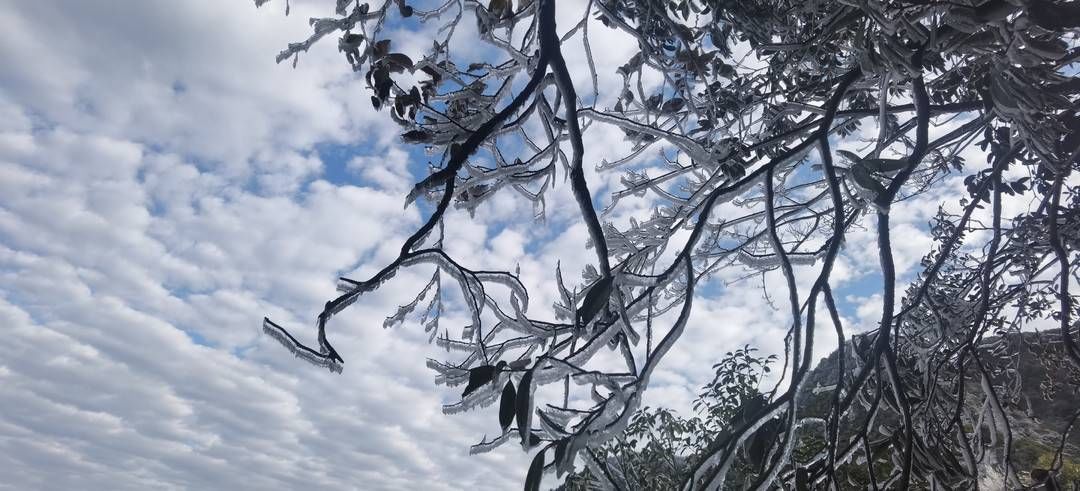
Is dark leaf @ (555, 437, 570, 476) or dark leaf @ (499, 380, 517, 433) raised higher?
dark leaf @ (499, 380, 517, 433)

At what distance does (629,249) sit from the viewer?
259 centimetres

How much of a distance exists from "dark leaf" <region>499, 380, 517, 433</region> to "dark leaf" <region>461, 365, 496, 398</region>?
4 cm

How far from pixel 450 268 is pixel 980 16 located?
42.5 inches

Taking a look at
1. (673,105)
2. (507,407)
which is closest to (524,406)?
(507,407)

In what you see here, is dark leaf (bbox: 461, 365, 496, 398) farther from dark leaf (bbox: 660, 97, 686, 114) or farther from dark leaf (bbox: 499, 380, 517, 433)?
dark leaf (bbox: 660, 97, 686, 114)

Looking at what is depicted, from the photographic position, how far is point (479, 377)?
1.12 meters

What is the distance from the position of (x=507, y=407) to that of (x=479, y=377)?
0.22ft

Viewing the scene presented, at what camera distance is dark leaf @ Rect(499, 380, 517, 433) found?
42.9 inches

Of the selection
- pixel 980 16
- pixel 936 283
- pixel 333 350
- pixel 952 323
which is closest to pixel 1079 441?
pixel 936 283

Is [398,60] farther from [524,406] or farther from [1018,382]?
[1018,382]

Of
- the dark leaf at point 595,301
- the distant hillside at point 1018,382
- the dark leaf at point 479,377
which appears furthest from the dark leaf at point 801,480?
the dark leaf at point 479,377

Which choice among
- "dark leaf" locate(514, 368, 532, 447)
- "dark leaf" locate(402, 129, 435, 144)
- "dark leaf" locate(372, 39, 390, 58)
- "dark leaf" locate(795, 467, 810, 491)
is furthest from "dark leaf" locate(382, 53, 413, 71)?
"dark leaf" locate(795, 467, 810, 491)

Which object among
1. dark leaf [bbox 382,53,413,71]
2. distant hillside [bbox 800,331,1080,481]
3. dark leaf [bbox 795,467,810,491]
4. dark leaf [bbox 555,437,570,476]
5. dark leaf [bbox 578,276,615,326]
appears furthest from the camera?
distant hillside [bbox 800,331,1080,481]

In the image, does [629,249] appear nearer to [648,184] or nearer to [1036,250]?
[648,184]
